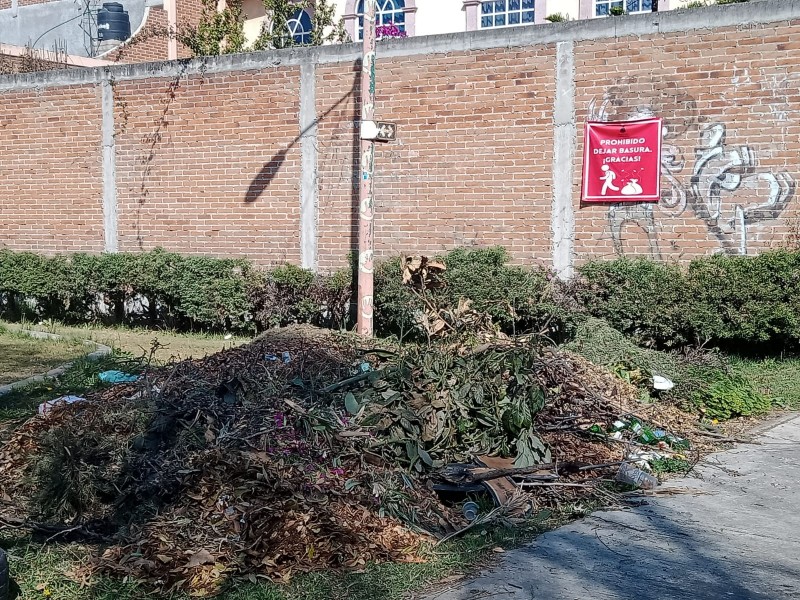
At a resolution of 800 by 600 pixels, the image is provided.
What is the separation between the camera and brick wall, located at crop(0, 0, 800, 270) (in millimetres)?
10445

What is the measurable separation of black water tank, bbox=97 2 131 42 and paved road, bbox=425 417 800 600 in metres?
20.5

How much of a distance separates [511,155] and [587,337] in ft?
10.7

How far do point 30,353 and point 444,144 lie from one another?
5.96m

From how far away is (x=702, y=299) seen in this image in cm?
1027

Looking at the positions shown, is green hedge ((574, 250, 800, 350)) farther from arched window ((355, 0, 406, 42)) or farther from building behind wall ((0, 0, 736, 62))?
arched window ((355, 0, 406, 42))

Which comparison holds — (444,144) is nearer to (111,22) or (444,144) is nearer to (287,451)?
(287,451)

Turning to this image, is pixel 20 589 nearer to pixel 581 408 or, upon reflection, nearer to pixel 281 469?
pixel 281 469

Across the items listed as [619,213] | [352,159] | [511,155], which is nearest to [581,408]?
[619,213]

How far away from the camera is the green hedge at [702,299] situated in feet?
32.5

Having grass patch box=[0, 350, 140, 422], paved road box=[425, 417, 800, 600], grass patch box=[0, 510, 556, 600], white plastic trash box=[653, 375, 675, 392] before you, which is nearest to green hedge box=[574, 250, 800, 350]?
white plastic trash box=[653, 375, 675, 392]

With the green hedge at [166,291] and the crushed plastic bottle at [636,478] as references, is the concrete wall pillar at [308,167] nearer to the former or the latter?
the green hedge at [166,291]

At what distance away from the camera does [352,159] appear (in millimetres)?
12773

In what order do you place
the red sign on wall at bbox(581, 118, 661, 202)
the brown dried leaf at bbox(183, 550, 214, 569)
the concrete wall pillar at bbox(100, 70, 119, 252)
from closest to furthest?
1. the brown dried leaf at bbox(183, 550, 214, 569)
2. the red sign on wall at bbox(581, 118, 661, 202)
3. the concrete wall pillar at bbox(100, 70, 119, 252)

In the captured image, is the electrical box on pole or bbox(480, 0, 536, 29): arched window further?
bbox(480, 0, 536, 29): arched window
